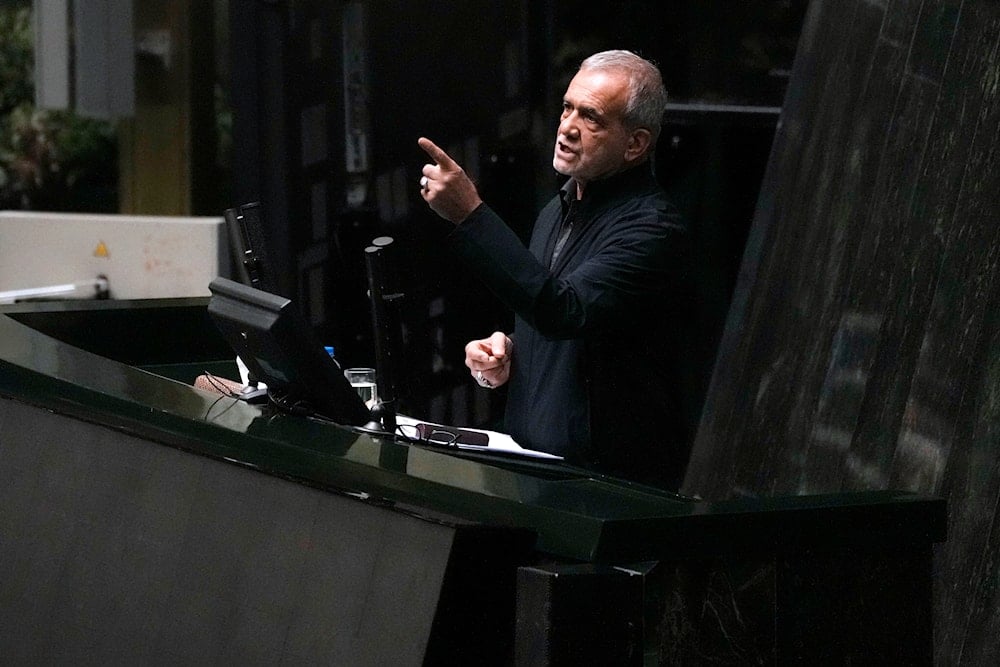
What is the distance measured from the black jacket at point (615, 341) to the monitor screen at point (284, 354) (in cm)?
60

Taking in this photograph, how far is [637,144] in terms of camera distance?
407cm

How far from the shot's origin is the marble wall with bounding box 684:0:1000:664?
144 inches

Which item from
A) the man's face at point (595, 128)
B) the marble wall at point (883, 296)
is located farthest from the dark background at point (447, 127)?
the man's face at point (595, 128)

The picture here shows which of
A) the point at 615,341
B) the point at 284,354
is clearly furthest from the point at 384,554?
the point at 615,341

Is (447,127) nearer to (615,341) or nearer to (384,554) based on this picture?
(615,341)

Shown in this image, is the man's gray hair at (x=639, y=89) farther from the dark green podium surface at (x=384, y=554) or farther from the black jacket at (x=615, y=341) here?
the dark green podium surface at (x=384, y=554)

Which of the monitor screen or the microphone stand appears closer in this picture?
the monitor screen

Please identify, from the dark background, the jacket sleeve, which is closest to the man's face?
the jacket sleeve

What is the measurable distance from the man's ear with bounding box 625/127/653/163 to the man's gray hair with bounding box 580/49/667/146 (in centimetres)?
1

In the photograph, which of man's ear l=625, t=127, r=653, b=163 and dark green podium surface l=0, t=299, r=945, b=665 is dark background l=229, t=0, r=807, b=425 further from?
dark green podium surface l=0, t=299, r=945, b=665

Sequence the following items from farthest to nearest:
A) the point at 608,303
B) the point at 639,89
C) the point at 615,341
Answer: the point at 639,89, the point at 615,341, the point at 608,303

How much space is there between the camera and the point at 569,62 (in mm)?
6316

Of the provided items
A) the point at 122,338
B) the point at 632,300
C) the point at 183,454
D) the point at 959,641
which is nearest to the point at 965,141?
the point at 632,300

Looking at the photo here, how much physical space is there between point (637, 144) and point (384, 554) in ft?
5.64
